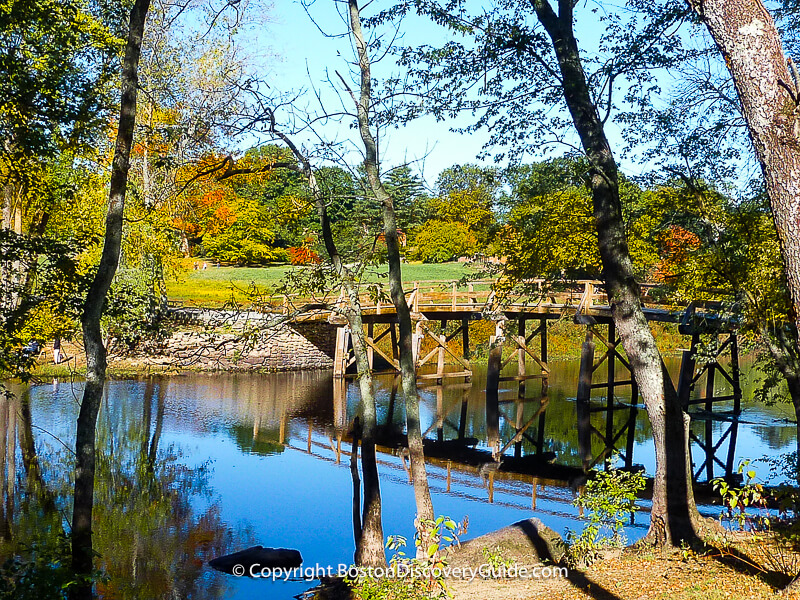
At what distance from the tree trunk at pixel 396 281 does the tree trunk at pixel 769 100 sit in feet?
17.6

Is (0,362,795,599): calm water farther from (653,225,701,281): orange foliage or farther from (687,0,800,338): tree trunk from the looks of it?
(687,0,800,338): tree trunk

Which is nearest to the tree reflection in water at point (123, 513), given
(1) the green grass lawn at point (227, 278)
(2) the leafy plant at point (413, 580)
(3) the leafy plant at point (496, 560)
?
(2) the leafy plant at point (413, 580)

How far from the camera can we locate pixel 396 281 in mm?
10031

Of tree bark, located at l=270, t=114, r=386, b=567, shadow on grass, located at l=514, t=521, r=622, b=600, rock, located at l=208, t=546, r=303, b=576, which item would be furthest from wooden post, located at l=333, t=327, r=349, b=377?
shadow on grass, located at l=514, t=521, r=622, b=600

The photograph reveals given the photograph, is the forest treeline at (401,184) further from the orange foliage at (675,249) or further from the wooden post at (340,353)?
the wooden post at (340,353)

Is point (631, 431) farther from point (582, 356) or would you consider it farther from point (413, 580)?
point (413, 580)

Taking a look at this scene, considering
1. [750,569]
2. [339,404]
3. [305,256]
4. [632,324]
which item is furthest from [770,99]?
[339,404]

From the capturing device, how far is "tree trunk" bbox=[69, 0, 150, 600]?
7910 mm

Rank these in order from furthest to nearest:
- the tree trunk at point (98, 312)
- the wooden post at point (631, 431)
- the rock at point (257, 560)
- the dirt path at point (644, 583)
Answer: the wooden post at point (631, 431) → the rock at point (257, 560) → the tree trunk at point (98, 312) → the dirt path at point (644, 583)

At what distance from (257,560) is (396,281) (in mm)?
4425

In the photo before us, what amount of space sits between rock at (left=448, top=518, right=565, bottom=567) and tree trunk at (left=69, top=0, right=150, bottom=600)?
164 inches

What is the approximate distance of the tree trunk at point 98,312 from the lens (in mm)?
7910

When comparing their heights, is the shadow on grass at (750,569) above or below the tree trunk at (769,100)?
below

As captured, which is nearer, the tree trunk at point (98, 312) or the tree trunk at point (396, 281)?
the tree trunk at point (98, 312)
